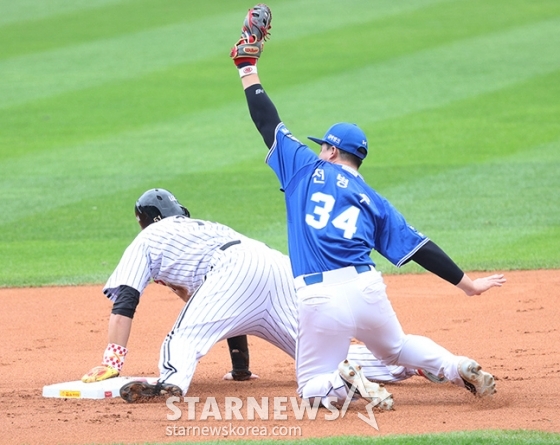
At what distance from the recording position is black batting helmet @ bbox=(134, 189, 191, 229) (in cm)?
630

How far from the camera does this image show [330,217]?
522cm

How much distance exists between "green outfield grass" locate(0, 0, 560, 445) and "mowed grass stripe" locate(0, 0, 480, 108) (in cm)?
5

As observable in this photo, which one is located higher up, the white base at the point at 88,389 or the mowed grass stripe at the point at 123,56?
the mowed grass stripe at the point at 123,56

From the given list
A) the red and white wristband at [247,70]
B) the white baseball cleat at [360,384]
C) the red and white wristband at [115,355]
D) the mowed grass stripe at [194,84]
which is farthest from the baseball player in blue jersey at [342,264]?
the mowed grass stripe at [194,84]

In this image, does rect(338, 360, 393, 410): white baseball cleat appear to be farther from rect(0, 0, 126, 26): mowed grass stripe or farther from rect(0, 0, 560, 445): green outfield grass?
rect(0, 0, 126, 26): mowed grass stripe

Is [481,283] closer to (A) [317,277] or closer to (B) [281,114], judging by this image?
(A) [317,277]

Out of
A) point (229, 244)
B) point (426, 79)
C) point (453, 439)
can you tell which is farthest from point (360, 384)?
point (426, 79)

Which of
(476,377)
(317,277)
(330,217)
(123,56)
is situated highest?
(123,56)

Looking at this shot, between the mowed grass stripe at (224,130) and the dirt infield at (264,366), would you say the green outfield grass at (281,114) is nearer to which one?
the mowed grass stripe at (224,130)

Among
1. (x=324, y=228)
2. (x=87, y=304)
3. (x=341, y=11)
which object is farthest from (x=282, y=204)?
(x=341, y=11)

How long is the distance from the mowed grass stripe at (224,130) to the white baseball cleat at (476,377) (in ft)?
25.4

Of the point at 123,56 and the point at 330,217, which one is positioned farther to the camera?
the point at 123,56

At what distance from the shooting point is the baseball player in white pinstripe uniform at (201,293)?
224 inches

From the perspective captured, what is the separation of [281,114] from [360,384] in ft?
37.0
